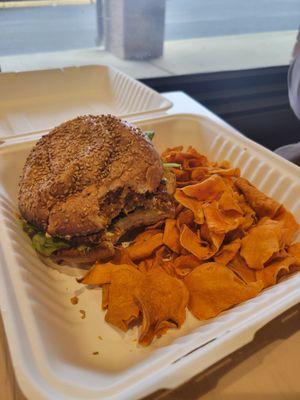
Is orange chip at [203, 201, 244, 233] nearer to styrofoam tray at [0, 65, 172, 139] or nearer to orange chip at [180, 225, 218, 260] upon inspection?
orange chip at [180, 225, 218, 260]

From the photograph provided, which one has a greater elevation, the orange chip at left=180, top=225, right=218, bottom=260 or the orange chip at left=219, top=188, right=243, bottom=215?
the orange chip at left=219, top=188, right=243, bottom=215

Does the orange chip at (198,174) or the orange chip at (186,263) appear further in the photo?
the orange chip at (198,174)

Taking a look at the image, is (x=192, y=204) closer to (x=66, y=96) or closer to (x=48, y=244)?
(x=48, y=244)

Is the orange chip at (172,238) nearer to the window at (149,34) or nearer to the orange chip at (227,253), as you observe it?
the orange chip at (227,253)

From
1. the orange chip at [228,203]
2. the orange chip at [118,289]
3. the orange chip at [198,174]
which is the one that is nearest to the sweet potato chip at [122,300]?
the orange chip at [118,289]

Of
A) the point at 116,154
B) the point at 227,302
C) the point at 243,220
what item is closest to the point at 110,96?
the point at 116,154

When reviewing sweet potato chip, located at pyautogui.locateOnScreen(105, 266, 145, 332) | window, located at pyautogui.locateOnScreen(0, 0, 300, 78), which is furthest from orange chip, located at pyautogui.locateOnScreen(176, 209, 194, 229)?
window, located at pyautogui.locateOnScreen(0, 0, 300, 78)
